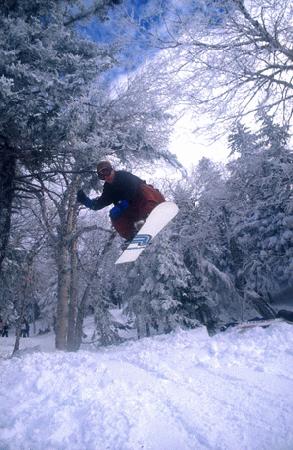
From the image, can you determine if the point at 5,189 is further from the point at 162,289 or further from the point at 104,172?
the point at 162,289

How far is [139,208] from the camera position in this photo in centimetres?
525

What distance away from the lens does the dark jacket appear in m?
5.02

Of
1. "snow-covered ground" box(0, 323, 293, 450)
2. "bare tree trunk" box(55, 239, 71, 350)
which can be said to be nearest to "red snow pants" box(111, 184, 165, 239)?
"snow-covered ground" box(0, 323, 293, 450)

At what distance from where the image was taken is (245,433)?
3.13 metres

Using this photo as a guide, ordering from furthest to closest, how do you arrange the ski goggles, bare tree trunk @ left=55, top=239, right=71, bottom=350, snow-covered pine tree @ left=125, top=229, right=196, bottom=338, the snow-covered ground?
snow-covered pine tree @ left=125, top=229, right=196, bottom=338 → bare tree trunk @ left=55, top=239, right=71, bottom=350 → the ski goggles → the snow-covered ground

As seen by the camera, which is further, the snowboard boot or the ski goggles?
the snowboard boot

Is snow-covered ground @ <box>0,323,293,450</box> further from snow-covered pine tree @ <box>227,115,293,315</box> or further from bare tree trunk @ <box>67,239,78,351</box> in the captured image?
snow-covered pine tree @ <box>227,115,293,315</box>

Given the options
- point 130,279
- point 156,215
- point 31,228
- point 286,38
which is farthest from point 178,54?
point 130,279

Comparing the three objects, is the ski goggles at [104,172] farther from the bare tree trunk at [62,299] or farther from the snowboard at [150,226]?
the bare tree trunk at [62,299]

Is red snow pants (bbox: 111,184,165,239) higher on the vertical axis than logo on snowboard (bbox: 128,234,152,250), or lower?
higher

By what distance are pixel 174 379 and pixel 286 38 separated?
7328mm

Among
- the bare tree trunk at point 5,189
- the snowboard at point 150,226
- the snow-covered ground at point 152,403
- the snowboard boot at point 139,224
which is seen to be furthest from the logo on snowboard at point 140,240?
the bare tree trunk at point 5,189

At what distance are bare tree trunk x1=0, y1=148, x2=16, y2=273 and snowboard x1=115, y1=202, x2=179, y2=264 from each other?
2.32m

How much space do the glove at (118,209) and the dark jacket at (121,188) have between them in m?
0.08
